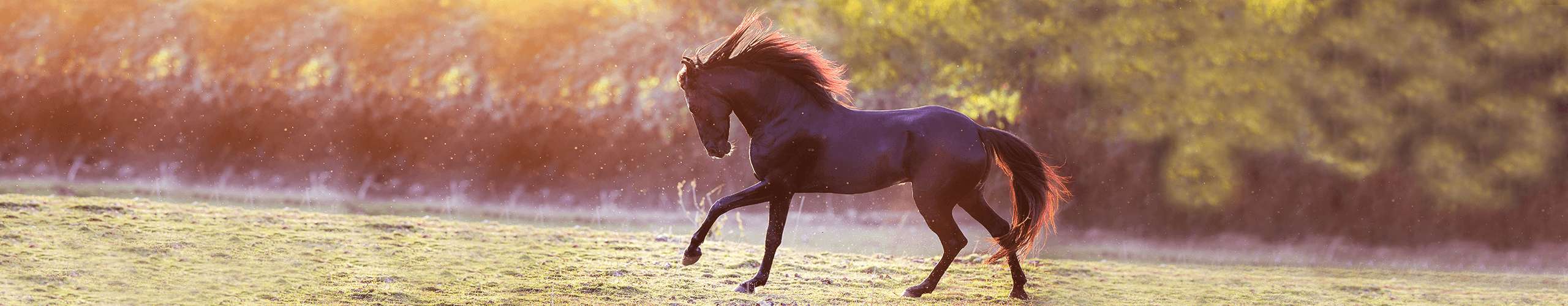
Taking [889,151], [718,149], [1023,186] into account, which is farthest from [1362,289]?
[718,149]

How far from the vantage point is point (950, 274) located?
12070mm

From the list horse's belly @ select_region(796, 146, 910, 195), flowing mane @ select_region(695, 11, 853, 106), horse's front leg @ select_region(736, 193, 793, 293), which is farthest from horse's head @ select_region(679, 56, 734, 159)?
horse's belly @ select_region(796, 146, 910, 195)

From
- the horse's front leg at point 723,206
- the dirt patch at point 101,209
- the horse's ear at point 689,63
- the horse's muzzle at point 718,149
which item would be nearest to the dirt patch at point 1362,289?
the horse's front leg at point 723,206

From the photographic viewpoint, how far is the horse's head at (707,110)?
9141 mm

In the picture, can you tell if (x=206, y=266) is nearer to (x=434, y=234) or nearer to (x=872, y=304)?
(x=434, y=234)

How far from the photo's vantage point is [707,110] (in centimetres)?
915

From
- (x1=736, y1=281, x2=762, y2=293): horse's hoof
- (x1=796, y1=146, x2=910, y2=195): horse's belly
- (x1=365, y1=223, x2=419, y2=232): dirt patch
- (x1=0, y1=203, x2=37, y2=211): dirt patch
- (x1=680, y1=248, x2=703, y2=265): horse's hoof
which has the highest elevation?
(x1=796, y1=146, x2=910, y2=195): horse's belly

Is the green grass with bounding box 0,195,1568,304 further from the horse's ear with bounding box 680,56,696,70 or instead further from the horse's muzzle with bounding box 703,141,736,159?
the horse's ear with bounding box 680,56,696,70

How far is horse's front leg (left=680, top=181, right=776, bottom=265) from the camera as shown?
872cm

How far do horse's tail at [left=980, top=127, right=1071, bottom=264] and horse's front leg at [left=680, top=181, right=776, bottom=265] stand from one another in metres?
1.84

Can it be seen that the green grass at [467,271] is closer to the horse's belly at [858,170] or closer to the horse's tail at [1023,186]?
the horse's tail at [1023,186]

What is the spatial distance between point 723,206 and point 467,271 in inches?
99.5

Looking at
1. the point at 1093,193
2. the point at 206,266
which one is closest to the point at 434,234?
the point at 206,266

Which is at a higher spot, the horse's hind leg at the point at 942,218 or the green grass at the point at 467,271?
the horse's hind leg at the point at 942,218
